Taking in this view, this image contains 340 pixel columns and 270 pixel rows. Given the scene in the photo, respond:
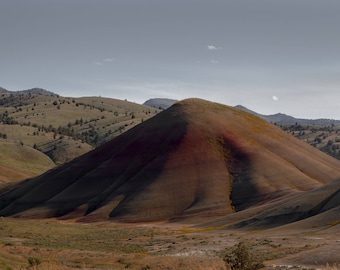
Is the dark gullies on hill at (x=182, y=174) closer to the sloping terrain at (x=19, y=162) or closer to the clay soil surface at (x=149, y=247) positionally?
the clay soil surface at (x=149, y=247)

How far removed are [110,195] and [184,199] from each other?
52.9ft

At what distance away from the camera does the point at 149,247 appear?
5019 cm

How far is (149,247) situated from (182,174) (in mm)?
44603

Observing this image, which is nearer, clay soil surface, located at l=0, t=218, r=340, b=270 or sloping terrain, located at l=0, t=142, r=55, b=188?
clay soil surface, located at l=0, t=218, r=340, b=270

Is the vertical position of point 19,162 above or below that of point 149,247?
above

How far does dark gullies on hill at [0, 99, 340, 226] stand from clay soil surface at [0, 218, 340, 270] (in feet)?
31.7

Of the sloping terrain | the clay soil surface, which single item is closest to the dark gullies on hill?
the clay soil surface

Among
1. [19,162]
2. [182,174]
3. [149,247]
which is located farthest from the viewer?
[19,162]

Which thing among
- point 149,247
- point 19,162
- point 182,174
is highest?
point 182,174

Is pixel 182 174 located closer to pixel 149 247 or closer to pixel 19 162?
pixel 149 247

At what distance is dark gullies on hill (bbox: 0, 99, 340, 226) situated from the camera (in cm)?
8531

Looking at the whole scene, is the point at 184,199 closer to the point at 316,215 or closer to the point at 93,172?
the point at 93,172

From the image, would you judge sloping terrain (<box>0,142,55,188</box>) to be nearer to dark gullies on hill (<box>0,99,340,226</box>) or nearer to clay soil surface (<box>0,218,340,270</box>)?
dark gullies on hill (<box>0,99,340,226</box>)

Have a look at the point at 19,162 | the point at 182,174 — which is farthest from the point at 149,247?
the point at 19,162
